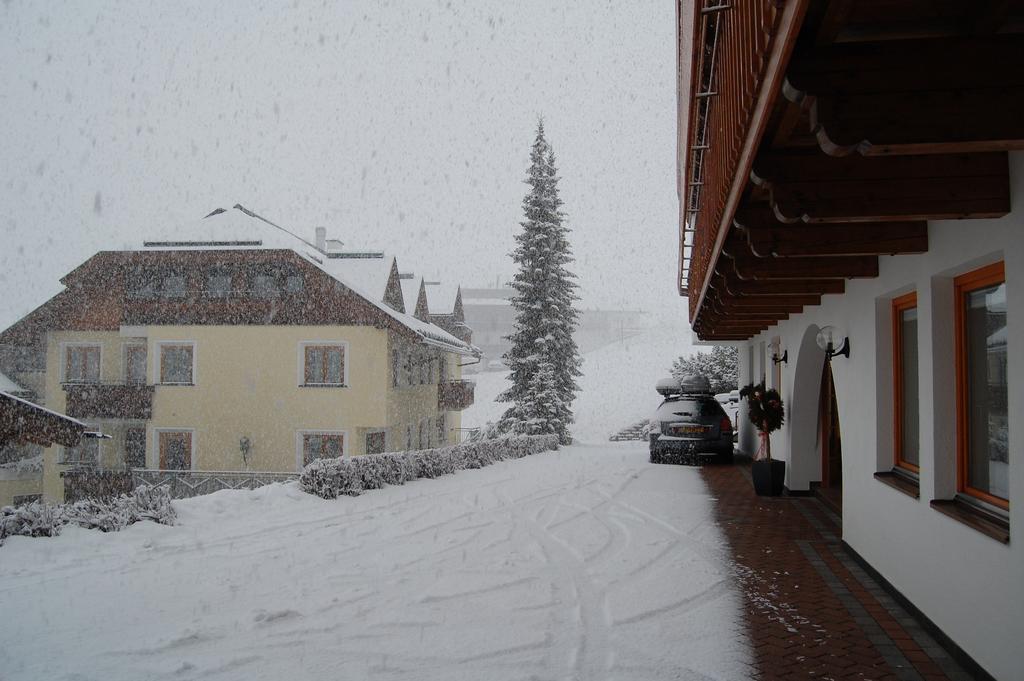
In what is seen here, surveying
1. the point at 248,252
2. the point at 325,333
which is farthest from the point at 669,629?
the point at 248,252

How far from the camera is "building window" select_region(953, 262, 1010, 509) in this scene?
14.0ft

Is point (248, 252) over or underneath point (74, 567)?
over

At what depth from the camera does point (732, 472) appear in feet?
47.8

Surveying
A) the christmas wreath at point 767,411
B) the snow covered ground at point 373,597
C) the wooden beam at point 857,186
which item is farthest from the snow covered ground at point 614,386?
the wooden beam at point 857,186

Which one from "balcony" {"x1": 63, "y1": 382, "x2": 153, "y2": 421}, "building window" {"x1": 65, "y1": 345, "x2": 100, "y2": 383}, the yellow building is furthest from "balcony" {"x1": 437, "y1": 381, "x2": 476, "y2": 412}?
"building window" {"x1": 65, "y1": 345, "x2": 100, "y2": 383}

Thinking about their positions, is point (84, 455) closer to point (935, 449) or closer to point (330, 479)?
point (330, 479)

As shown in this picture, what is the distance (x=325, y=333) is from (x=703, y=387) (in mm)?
10998

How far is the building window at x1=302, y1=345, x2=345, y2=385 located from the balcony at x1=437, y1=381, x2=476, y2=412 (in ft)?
20.5

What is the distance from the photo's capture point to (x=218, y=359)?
2170 centimetres

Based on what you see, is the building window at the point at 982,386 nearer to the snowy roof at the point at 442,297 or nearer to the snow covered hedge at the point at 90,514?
the snow covered hedge at the point at 90,514

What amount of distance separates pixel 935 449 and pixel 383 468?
329 inches

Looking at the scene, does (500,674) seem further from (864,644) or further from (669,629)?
(864,644)

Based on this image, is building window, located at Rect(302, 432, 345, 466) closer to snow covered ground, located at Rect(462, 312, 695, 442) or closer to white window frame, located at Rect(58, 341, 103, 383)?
white window frame, located at Rect(58, 341, 103, 383)

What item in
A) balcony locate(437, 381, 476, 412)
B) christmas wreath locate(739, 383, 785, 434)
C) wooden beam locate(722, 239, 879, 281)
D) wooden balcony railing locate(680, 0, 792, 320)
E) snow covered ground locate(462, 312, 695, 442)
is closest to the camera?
wooden balcony railing locate(680, 0, 792, 320)
